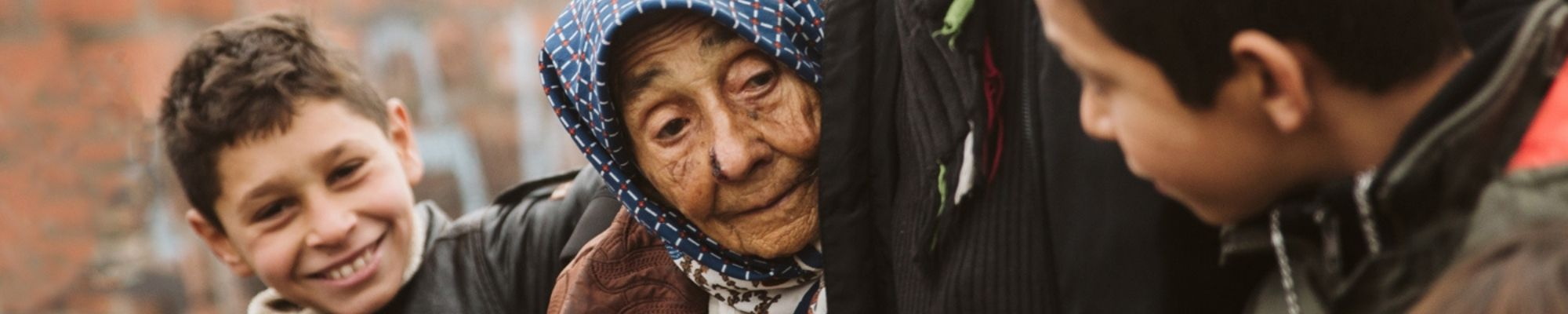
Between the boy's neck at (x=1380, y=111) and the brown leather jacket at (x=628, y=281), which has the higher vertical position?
the boy's neck at (x=1380, y=111)

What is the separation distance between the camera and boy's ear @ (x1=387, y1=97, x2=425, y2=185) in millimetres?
2828

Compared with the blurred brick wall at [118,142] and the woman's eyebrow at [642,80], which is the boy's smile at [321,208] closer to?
the woman's eyebrow at [642,80]

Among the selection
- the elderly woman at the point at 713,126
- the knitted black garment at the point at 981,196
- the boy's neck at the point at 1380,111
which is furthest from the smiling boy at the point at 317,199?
the boy's neck at the point at 1380,111

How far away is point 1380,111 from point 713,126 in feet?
3.42

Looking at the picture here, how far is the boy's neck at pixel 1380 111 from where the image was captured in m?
1.19

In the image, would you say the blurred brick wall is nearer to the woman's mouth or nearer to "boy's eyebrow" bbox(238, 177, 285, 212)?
"boy's eyebrow" bbox(238, 177, 285, 212)

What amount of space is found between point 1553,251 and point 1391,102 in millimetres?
278

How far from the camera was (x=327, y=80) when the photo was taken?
2705 millimetres

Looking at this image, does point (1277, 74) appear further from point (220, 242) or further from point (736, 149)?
point (220, 242)

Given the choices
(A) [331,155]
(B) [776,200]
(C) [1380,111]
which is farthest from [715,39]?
(C) [1380,111]

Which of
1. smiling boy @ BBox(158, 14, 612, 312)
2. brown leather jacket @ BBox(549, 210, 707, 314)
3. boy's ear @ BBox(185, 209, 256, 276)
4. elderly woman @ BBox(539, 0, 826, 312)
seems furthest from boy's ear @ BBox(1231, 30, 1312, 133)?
boy's ear @ BBox(185, 209, 256, 276)

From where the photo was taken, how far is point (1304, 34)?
3.81ft

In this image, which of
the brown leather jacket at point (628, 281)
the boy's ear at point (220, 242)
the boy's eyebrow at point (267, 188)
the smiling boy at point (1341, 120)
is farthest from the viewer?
the boy's ear at point (220, 242)

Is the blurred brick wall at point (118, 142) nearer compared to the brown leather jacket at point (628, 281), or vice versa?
the brown leather jacket at point (628, 281)
